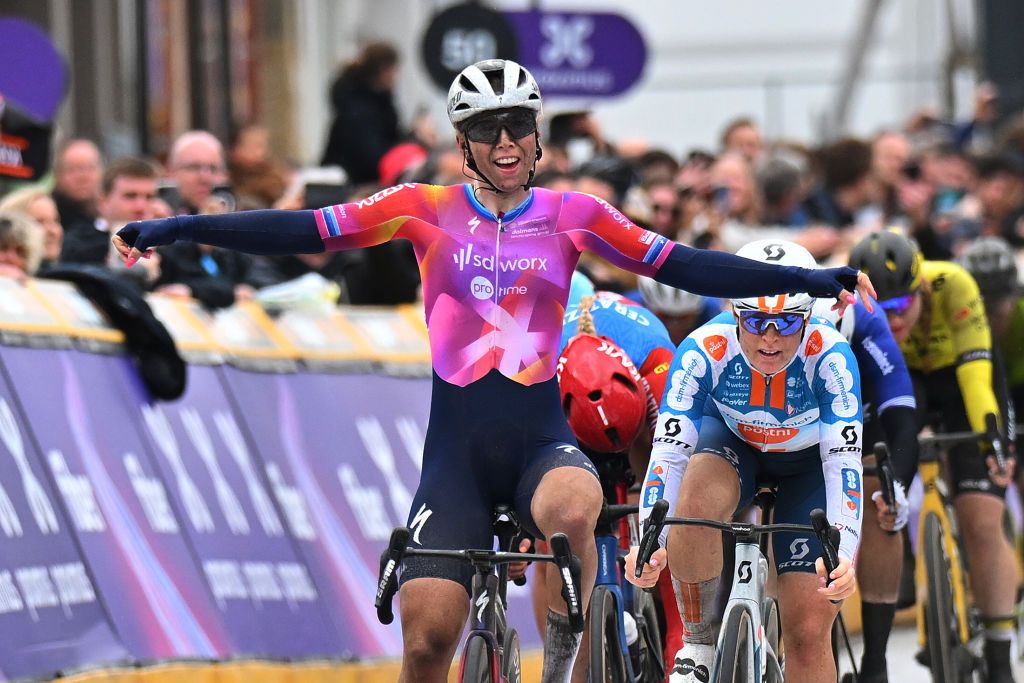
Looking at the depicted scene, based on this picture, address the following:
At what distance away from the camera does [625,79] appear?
54.0ft

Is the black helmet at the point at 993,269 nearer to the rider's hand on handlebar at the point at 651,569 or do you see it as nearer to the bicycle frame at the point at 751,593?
the bicycle frame at the point at 751,593

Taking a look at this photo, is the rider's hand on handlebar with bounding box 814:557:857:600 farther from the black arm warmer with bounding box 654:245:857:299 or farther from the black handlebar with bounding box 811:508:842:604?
the black arm warmer with bounding box 654:245:857:299

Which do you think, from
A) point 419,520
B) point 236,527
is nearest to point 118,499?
point 236,527

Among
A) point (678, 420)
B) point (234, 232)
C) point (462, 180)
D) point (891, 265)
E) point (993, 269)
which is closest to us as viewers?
point (234, 232)

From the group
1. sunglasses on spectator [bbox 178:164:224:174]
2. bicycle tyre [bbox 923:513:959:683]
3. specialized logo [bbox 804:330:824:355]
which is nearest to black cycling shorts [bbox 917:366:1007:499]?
bicycle tyre [bbox 923:513:959:683]

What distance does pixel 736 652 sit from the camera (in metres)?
7.29

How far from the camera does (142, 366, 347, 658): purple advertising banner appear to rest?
949 centimetres

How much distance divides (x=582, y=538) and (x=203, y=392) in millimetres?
3505

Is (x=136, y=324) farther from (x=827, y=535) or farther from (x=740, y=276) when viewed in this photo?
(x=827, y=535)

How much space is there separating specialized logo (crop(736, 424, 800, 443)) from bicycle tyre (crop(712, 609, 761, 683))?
2.40 ft

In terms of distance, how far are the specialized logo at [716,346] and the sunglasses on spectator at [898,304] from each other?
1.88m

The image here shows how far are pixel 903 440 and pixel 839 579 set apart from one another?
1.70 m

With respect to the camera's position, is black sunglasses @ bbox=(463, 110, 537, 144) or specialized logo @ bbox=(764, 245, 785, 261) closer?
black sunglasses @ bbox=(463, 110, 537, 144)

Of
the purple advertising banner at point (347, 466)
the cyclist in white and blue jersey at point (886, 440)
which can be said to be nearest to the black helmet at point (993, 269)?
the cyclist in white and blue jersey at point (886, 440)
